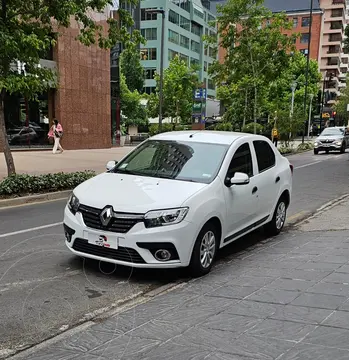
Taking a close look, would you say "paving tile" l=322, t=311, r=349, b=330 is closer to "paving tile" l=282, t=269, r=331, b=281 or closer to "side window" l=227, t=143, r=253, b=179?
"paving tile" l=282, t=269, r=331, b=281

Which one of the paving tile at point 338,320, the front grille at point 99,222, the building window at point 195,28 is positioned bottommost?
the paving tile at point 338,320

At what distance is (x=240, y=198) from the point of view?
223 inches

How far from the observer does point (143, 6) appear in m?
82.4

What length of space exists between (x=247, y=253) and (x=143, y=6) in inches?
3306

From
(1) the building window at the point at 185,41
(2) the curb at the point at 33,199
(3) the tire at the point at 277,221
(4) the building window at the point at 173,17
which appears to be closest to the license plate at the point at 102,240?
(3) the tire at the point at 277,221

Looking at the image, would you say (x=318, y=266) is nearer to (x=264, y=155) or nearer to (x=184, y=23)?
(x=264, y=155)

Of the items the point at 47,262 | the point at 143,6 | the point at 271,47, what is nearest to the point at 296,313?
the point at 47,262

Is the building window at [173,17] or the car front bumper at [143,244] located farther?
the building window at [173,17]

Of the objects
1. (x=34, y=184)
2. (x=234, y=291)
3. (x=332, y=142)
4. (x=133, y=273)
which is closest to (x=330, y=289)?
(x=234, y=291)

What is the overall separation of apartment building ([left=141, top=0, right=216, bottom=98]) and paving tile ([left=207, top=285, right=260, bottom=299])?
71.8m

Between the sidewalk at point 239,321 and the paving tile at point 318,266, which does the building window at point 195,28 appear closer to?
the paving tile at point 318,266

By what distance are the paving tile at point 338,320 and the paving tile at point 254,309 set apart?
18.1 inches

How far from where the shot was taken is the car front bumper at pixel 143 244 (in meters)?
4.52

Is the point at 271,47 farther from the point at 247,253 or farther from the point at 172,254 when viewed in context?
the point at 172,254
